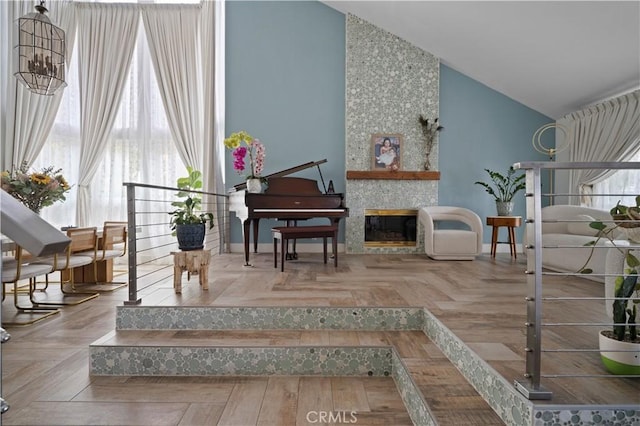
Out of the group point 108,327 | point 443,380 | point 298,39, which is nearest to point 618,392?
point 443,380

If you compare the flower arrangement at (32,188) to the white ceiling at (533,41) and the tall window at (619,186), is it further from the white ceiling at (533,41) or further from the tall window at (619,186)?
the tall window at (619,186)

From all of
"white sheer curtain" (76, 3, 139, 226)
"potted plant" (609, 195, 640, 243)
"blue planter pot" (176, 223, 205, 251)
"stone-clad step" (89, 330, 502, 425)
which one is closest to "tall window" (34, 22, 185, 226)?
"white sheer curtain" (76, 3, 139, 226)

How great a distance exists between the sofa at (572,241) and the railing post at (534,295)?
2407 mm

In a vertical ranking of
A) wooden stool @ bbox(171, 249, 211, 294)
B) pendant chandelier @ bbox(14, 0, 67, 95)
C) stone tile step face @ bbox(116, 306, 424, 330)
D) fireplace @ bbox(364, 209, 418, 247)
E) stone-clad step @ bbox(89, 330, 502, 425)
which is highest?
pendant chandelier @ bbox(14, 0, 67, 95)

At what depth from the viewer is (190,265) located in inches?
128

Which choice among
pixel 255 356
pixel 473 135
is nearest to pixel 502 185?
pixel 473 135

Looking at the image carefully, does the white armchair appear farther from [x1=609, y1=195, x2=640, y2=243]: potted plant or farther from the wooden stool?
[x1=609, y1=195, x2=640, y2=243]: potted plant

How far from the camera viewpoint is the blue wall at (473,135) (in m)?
5.84

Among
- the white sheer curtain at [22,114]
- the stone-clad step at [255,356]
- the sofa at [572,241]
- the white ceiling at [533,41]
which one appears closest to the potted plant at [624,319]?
the stone-clad step at [255,356]

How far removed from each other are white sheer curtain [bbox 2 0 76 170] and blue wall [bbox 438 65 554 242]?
5734 millimetres

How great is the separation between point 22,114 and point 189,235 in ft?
13.1

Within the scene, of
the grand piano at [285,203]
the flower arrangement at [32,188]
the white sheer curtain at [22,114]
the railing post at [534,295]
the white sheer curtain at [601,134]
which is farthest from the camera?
the white sheer curtain at [22,114]

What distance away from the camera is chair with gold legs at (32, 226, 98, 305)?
3494 mm

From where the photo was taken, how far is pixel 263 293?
10.2 ft
